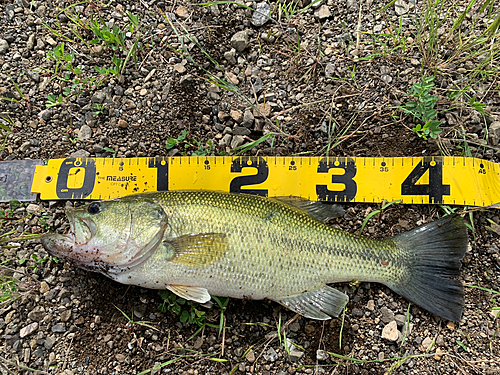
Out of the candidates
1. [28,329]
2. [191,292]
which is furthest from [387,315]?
[28,329]

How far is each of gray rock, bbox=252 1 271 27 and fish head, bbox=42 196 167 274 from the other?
262cm

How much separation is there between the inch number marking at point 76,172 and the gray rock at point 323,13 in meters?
3.24

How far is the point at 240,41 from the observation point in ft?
12.6

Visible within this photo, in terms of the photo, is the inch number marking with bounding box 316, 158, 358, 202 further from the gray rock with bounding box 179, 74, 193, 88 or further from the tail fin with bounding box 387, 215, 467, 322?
the gray rock with bounding box 179, 74, 193, 88

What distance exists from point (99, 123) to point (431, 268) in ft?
13.1

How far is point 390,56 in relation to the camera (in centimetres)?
379

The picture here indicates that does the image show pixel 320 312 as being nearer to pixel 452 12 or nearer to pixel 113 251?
pixel 113 251

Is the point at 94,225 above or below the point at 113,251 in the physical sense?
above

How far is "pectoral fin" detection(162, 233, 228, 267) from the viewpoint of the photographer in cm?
288

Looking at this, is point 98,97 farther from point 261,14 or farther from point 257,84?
point 261,14

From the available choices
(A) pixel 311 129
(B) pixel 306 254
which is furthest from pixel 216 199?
(A) pixel 311 129

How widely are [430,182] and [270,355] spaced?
98.4 inches

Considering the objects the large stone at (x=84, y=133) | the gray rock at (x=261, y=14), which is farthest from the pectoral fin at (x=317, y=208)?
the large stone at (x=84, y=133)

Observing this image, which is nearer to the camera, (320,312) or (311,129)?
(320,312)
